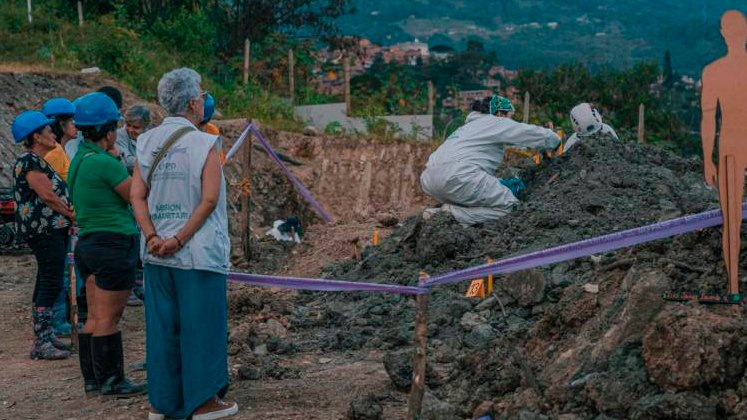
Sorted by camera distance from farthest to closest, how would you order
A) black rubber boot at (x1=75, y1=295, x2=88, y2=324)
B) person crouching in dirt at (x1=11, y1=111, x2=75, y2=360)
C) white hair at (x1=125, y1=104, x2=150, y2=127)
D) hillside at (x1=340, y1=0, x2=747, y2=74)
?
hillside at (x1=340, y1=0, x2=747, y2=74) → black rubber boot at (x1=75, y1=295, x2=88, y2=324) → white hair at (x1=125, y1=104, x2=150, y2=127) → person crouching in dirt at (x1=11, y1=111, x2=75, y2=360)

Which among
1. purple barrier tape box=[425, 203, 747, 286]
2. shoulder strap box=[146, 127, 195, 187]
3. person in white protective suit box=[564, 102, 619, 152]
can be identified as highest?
shoulder strap box=[146, 127, 195, 187]

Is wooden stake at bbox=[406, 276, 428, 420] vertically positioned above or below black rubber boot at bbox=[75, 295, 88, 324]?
above

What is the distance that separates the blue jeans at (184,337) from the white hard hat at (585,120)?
6.32 metres

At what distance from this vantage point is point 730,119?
17.2 ft

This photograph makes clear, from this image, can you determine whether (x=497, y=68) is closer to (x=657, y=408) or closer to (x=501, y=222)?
(x=501, y=222)

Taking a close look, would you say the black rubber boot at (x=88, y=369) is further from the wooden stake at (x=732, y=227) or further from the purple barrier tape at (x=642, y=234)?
the wooden stake at (x=732, y=227)

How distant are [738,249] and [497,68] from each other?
217 ft

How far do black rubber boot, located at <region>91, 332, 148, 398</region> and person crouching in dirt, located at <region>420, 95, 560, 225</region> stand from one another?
14.7ft

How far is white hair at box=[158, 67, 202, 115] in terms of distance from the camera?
5957 mm

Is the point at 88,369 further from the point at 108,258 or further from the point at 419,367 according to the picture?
the point at 419,367

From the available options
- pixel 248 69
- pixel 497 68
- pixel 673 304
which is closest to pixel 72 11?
pixel 248 69

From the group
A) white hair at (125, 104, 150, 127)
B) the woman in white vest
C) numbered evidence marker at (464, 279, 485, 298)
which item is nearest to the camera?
the woman in white vest

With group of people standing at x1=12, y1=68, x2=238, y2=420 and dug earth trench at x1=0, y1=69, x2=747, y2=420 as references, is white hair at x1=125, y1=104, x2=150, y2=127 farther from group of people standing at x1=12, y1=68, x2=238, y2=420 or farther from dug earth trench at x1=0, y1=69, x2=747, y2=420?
dug earth trench at x1=0, y1=69, x2=747, y2=420

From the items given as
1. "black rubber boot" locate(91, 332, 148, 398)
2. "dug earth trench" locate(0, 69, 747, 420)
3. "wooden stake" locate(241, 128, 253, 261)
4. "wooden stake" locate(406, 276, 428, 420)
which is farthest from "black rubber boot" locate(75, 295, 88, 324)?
"wooden stake" locate(406, 276, 428, 420)
